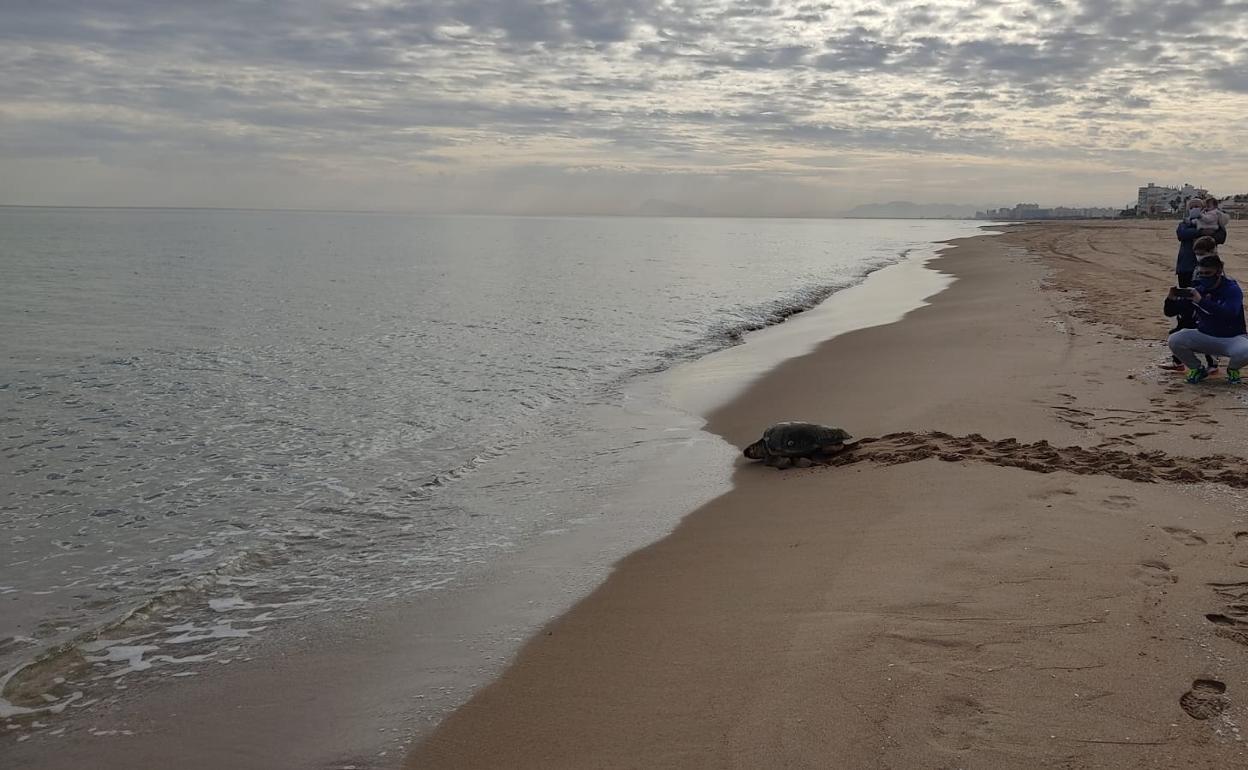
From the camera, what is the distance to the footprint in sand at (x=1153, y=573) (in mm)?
4316

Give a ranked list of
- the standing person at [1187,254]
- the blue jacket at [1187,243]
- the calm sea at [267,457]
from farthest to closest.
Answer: the blue jacket at [1187,243]
the standing person at [1187,254]
the calm sea at [267,457]

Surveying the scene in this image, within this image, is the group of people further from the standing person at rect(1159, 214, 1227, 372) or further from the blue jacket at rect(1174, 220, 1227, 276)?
the blue jacket at rect(1174, 220, 1227, 276)

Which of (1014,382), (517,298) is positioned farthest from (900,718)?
(517,298)

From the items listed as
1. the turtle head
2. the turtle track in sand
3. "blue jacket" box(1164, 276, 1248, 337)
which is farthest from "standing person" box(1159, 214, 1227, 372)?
the turtle head

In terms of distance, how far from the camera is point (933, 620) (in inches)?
162

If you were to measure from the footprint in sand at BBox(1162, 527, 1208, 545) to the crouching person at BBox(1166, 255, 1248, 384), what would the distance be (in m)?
5.43

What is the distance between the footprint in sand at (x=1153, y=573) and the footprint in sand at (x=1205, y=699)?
1089 millimetres

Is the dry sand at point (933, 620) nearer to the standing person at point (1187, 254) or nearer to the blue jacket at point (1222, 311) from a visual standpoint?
the blue jacket at point (1222, 311)

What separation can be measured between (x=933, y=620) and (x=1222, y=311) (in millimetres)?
7650

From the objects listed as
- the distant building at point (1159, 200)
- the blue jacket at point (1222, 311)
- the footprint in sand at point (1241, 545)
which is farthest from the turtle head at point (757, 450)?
the distant building at point (1159, 200)

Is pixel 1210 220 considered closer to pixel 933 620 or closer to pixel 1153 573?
pixel 1153 573

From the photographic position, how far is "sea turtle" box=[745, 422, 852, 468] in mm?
7926

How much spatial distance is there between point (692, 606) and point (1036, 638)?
74.6 inches

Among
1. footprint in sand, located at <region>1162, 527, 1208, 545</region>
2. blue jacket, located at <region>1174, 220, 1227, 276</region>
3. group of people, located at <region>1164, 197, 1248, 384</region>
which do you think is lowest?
footprint in sand, located at <region>1162, 527, 1208, 545</region>
